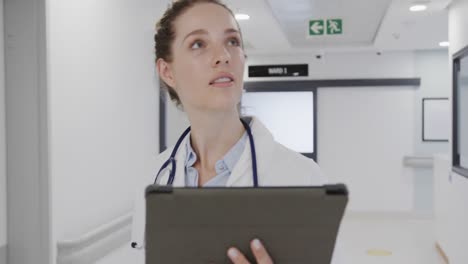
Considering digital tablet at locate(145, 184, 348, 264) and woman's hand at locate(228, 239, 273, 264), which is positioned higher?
digital tablet at locate(145, 184, 348, 264)

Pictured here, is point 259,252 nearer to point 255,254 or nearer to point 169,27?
point 255,254

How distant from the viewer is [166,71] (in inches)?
49.0

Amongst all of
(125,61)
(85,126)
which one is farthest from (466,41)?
(85,126)

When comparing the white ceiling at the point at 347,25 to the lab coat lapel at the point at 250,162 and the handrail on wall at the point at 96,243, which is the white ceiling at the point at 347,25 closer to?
the handrail on wall at the point at 96,243

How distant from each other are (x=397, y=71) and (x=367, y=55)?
1.81 ft

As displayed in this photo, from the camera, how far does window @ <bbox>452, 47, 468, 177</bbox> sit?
4605 mm

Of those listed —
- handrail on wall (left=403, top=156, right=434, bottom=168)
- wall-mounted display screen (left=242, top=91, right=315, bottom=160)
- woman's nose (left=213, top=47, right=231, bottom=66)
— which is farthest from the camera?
wall-mounted display screen (left=242, top=91, right=315, bottom=160)

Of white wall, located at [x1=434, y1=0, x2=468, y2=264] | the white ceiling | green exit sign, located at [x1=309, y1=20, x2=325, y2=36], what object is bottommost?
white wall, located at [x1=434, y1=0, x2=468, y2=264]

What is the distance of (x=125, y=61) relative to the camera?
246 cm

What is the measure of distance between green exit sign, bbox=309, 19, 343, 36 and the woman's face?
15.0ft

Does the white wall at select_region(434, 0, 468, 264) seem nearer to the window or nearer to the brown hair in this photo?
the window

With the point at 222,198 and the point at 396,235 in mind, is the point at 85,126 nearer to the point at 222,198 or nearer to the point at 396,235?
the point at 222,198

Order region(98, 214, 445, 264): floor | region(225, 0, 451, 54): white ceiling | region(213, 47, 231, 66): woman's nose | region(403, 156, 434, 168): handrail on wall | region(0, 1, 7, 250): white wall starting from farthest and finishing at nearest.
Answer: region(403, 156, 434, 168): handrail on wall
region(98, 214, 445, 264): floor
region(225, 0, 451, 54): white ceiling
region(0, 1, 7, 250): white wall
region(213, 47, 231, 66): woman's nose

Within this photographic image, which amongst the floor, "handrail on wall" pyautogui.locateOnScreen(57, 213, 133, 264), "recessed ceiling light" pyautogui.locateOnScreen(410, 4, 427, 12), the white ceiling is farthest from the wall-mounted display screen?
"handrail on wall" pyautogui.locateOnScreen(57, 213, 133, 264)
